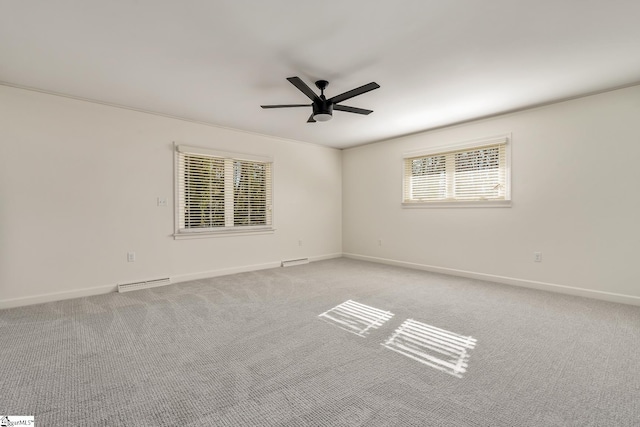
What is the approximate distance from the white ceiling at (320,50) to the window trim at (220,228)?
2.54ft

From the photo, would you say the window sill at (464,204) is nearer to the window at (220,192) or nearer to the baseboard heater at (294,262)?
the baseboard heater at (294,262)

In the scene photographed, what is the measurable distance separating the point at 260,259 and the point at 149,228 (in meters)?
1.90

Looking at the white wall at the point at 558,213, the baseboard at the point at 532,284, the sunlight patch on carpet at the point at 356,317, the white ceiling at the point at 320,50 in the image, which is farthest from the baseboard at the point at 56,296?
the white wall at the point at 558,213

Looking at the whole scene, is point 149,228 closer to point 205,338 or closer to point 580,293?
point 205,338

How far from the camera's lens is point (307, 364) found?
82.4 inches

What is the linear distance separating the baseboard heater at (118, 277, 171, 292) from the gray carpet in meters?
0.29

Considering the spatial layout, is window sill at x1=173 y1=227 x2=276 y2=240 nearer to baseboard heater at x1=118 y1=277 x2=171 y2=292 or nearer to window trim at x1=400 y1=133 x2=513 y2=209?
baseboard heater at x1=118 y1=277 x2=171 y2=292

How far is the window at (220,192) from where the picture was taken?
14.8 feet

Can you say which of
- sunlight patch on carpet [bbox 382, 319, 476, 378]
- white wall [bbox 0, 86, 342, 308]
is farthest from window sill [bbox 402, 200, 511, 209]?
white wall [bbox 0, 86, 342, 308]

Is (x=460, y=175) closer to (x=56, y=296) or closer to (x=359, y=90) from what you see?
(x=359, y=90)

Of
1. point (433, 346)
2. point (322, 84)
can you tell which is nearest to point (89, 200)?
point (322, 84)

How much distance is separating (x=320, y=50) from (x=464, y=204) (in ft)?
11.3

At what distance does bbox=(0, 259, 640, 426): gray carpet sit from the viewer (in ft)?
5.24

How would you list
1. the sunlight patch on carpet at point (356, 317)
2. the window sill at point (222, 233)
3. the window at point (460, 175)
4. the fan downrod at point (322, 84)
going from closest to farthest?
the sunlight patch on carpet at point (356, 317)
the fan downrod at point (322, 84)
the window at point (460, 175)
the window sill at point (222, 233)
